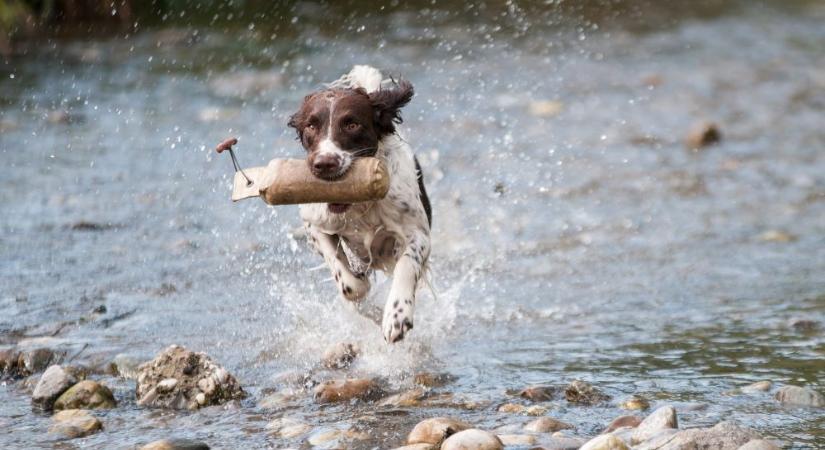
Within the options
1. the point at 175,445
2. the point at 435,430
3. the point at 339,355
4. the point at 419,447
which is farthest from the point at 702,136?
the point at 175,445

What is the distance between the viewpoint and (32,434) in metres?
4.31

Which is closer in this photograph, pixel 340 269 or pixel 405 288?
pixel 405 288

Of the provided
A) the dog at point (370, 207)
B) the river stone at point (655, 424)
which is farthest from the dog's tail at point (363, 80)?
the river stone at point (655, 424)

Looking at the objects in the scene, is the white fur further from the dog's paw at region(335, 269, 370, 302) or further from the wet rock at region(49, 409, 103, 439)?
the wet rock at region(49, 409, 103, 439)

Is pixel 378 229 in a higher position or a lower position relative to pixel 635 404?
higher

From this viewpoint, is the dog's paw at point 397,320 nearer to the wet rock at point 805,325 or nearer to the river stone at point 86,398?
the river stone at point 86,398

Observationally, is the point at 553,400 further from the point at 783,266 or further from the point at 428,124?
the point at 428,124

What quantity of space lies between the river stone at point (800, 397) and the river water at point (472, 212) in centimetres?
9

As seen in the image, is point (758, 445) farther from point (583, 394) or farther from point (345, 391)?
point (345, 391)

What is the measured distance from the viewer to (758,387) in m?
4.49

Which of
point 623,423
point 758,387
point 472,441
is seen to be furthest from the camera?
point 758,387

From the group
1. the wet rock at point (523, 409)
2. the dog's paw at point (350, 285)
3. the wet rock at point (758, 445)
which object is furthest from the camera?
the dog's paw at point (350, 285)

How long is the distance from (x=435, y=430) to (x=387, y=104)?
5.72ft

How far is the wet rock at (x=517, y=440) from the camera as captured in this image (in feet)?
12.8
